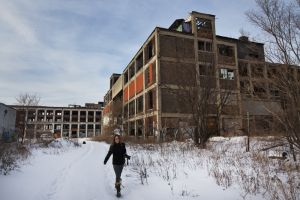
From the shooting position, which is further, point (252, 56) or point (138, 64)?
point (138, 64)

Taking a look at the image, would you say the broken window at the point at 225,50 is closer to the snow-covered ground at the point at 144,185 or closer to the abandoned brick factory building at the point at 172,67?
the abandoned brick factory building at the point at 172,67

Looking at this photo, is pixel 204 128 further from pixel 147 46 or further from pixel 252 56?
pixel 147 46

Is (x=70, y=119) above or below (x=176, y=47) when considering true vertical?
below

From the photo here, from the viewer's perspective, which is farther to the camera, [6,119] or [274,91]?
[6,119]

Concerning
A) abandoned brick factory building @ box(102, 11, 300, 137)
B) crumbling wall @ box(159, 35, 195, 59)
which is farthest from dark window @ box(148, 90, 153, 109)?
crumbling wall @ box(159, 35, 195, 59)

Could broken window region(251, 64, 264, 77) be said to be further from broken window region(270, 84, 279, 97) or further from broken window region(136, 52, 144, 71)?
broken window region(136, 52, 144, 71)

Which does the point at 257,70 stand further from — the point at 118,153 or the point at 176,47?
the point at 176,47

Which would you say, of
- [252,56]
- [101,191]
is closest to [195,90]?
[252,56]

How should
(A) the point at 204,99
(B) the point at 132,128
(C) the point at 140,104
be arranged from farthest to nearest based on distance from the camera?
(B) the point at 132,128 < (C) the point at 140,104 < (A) the point at 204,99

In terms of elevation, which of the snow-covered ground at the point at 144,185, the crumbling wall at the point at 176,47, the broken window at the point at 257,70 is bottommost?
the snow-covered ground at the point at 144,185

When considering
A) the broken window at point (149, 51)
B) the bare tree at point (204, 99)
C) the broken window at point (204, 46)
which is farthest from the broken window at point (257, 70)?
the broken window at point (149, 51)

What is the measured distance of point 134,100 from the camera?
46.3m

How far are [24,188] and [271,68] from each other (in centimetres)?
879

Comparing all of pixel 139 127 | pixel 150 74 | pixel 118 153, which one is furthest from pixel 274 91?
pixel 139 127
